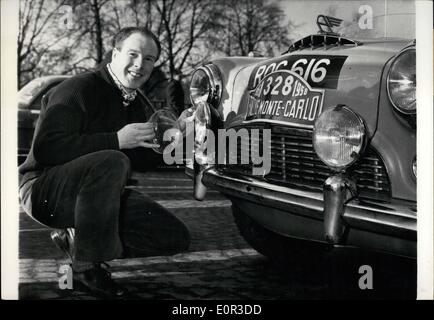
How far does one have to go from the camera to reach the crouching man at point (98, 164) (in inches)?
92.2

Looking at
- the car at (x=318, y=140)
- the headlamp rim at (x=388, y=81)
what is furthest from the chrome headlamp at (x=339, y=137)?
the headlamp rim at (x=388, y=81)

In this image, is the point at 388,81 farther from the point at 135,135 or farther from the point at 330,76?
the point at 135,135

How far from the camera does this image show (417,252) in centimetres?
206

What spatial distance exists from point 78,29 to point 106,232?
98cm

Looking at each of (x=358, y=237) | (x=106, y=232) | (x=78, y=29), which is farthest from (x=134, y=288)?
(x=78, y=29)

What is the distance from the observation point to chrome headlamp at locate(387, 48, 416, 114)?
6.52 ft

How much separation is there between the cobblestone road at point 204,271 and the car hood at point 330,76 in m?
0.57

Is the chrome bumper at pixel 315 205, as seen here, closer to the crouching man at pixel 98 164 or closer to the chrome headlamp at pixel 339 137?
the chrome headlamp at pixel 339 137

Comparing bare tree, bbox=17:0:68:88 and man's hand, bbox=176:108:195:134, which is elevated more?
bare tree, bbox=17:0:68:88

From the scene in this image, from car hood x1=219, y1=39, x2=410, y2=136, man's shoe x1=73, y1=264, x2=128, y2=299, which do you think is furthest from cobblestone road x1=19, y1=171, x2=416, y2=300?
car hood x1=219, y1=39, x2=410, y2=136

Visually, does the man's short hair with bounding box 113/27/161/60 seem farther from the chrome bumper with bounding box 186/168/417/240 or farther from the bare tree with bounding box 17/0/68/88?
the chrome bumper with bounding box 186/168/417/240

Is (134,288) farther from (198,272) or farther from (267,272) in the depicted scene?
(267,272)

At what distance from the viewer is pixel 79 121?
7.79 feet

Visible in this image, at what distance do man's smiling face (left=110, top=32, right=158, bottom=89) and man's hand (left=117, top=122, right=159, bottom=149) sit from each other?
0.20 metres
